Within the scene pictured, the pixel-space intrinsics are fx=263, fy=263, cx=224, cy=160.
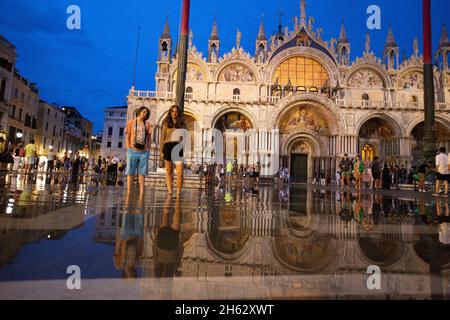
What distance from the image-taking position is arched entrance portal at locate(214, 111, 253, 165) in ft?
75.3

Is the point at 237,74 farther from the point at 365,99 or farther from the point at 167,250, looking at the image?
the point at 167,250

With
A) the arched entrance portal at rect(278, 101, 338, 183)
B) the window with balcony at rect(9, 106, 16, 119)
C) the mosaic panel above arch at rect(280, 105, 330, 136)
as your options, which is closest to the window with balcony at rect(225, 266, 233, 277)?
the arched entrance portal at rect(278, 101, 338, 183)

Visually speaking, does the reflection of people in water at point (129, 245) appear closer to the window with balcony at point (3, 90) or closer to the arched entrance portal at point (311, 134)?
the arched entrance portal at point (311, 134)

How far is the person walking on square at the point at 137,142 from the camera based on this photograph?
4680 mm

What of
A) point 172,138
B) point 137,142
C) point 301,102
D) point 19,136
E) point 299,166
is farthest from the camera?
point 19,136

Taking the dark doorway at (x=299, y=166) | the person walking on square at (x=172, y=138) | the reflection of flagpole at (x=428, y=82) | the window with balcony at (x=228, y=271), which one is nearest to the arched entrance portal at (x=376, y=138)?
the dark doorway at (x=299, y=166)

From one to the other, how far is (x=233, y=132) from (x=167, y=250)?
21627 millimetres

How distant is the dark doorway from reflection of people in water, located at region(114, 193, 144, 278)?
74.6ft

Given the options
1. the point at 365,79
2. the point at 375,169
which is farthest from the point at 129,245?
the point at 365,79

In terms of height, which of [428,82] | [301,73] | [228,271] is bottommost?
[228,271]

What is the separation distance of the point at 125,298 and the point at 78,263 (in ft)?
1.75

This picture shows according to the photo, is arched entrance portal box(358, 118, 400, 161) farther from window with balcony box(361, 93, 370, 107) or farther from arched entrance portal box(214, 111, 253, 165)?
arched entrance portal box(214, 111, 253, 165)

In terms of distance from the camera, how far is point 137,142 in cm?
470
